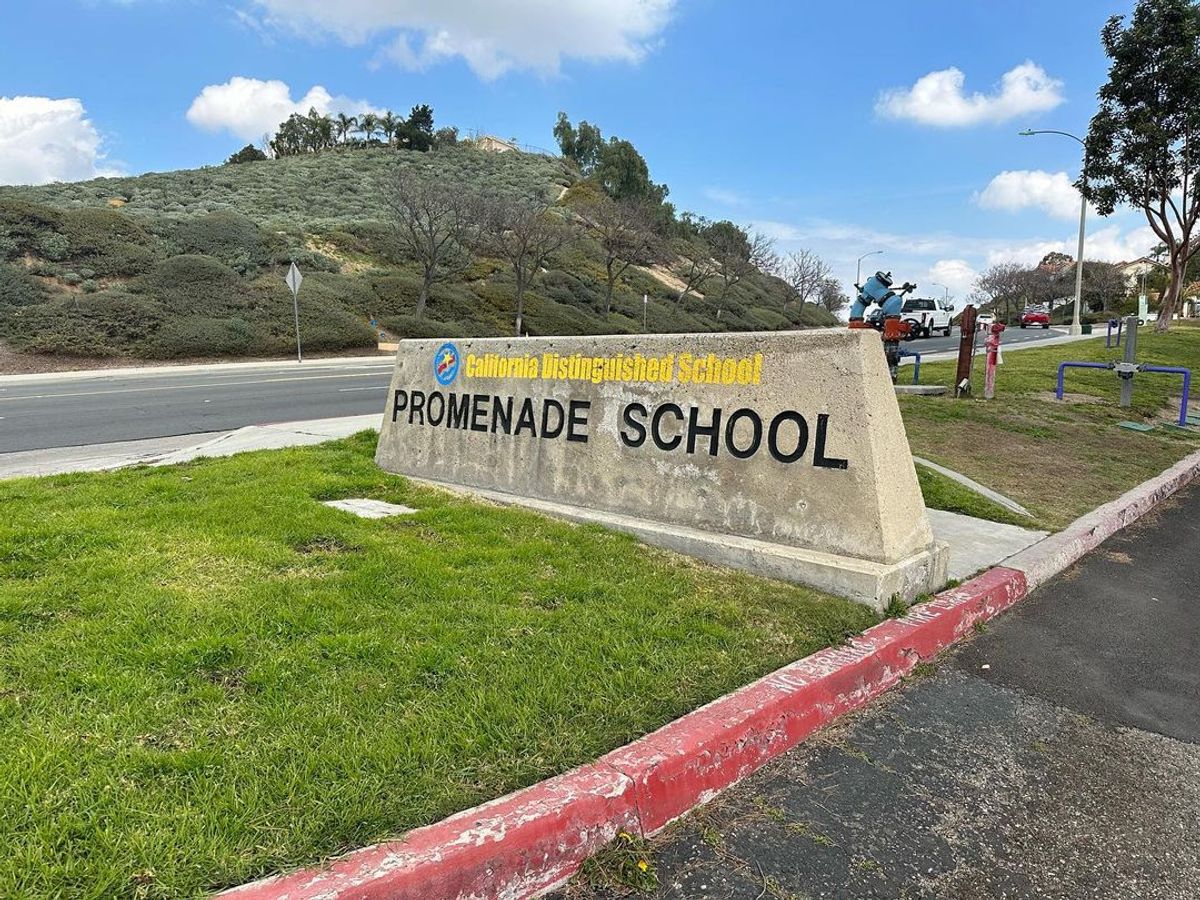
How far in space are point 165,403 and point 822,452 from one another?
553 inches

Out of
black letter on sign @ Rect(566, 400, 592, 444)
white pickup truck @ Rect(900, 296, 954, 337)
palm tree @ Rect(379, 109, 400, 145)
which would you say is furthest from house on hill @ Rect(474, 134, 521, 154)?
black letter on sign @ Rect(566, 400, 592, 444)

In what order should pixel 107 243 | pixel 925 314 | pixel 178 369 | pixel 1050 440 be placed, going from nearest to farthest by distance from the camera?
pixel 1050 440 → pixel 178 369 → pixel 107 243 → pixel 925 314

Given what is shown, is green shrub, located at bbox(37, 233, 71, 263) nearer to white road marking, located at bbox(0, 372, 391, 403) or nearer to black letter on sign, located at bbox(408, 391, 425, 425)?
white road marking, located at bbox(0, 372, 391, 403)

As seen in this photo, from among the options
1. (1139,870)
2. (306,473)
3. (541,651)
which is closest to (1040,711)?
(1139,870)

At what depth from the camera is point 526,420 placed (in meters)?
5.84

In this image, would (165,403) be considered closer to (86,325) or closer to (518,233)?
(86,325)

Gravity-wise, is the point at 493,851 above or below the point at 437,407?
below

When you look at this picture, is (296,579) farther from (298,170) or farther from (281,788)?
(298,170)

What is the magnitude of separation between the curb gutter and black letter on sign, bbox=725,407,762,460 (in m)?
1.24

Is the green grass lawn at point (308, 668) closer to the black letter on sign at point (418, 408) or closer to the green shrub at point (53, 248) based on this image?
the black letter on sign at point (418, 408)

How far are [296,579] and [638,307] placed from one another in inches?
1911

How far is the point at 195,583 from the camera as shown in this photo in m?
3.95

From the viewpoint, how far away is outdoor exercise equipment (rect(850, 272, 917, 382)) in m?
14.1

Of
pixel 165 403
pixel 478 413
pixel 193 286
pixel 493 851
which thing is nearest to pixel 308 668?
pixel 493 851
